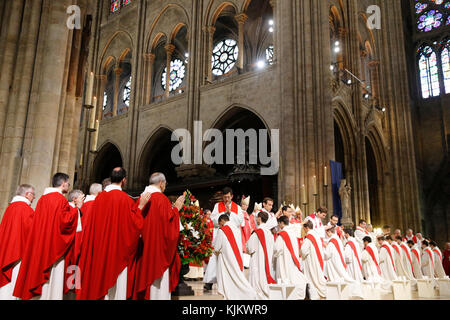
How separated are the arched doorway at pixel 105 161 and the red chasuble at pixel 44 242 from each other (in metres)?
19.7

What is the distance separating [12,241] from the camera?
4.38 metres

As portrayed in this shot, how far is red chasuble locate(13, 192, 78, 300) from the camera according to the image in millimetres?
4051

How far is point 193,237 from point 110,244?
1952mm

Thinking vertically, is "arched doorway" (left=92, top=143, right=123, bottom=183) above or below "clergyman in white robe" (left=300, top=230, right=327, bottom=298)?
above

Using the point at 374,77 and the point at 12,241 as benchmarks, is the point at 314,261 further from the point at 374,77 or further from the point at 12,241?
the point at 374,77

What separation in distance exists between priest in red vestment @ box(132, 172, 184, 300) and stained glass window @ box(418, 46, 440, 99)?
26.6m

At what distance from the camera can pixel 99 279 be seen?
3779 millimetres

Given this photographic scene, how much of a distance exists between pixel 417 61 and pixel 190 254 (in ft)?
87.7

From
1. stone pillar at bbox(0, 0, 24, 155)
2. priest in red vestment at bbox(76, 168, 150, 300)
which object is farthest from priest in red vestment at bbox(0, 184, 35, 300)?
stone pillar at bbox(0, 0, 24, 155)

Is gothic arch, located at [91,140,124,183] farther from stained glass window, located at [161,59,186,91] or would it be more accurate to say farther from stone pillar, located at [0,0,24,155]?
stone pillar, located at [0,0,24,155]

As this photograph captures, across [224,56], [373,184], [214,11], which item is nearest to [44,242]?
[214,11]

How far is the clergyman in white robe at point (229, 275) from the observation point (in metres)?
5.86
